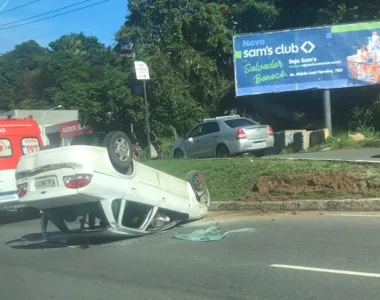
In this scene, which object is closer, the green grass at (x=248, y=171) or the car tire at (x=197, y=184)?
the car tire at (x=197, y=184)

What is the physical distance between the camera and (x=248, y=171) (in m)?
12.8

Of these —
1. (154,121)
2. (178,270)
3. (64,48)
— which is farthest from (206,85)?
(64,48)

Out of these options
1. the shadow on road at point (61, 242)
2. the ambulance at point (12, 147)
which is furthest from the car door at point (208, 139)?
the shadow on road at point (61, 242)

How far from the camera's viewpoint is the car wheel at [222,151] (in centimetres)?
1852

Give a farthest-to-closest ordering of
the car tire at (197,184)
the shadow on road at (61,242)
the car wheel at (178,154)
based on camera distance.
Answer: the car wheel at (178,154) → the car tire at (197,184) → the shadow on road at (61,242)

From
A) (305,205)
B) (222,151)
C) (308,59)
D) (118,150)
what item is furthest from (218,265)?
(308,59)

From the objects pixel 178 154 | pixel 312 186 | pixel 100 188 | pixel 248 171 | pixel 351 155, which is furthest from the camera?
pixel 178 154

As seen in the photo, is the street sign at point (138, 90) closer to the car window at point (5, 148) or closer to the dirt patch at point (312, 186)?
the car window at point (5, 148)

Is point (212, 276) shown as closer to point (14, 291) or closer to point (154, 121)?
point (14, 291)

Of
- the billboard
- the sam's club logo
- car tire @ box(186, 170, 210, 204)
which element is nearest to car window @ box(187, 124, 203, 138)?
the billboard

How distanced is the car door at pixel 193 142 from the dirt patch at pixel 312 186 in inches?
303

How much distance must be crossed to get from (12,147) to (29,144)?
1.68 feet

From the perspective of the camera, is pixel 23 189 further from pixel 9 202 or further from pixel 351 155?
pixel 351 155

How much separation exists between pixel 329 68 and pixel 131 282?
16.8 metres
